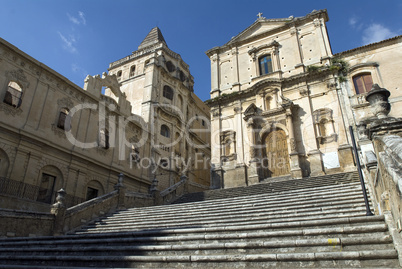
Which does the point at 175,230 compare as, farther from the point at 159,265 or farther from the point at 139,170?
the point at 139,170

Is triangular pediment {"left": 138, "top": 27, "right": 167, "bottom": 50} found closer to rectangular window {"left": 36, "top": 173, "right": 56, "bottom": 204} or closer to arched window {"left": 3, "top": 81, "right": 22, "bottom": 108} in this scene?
arched window {"left": 3, "top": 81, "right": 22, "bottom": 108}

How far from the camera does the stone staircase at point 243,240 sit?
517 cm

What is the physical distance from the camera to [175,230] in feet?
24.6

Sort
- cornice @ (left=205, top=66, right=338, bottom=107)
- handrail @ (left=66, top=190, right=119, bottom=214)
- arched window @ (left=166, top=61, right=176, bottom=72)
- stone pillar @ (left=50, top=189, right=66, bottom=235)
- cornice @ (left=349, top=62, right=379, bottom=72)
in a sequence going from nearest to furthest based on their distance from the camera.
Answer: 1. stone pillar @ (left=50, top=189, right=66, bottom=235)
2. handrail @ (left=66, top=190, right=119, bottom=214)
3. cornice @ (left=349, top=62, right=379, bottom=72)
4. cornice @ (left=205, top=66, right=338, bottom=107)
5. arched window @ (left=166, top=61, right=176, bottom=72)

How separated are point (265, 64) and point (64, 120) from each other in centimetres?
1519

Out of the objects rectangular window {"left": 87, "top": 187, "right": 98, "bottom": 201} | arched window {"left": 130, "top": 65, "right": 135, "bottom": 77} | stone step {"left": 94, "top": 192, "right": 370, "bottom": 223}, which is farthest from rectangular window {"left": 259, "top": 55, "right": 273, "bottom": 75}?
arched window {"left": 130, "top": 65, "right": 135, "bottom": 77}

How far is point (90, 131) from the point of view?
20.5m

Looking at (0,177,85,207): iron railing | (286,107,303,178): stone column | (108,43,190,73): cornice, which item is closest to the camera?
(0,177,85,207): iron railing

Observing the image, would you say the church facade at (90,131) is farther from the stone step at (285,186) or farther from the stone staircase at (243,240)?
the stone staircase at (243,240)

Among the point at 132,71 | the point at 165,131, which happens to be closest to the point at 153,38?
the point at 132,71

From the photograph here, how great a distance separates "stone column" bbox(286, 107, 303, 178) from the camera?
17125mm

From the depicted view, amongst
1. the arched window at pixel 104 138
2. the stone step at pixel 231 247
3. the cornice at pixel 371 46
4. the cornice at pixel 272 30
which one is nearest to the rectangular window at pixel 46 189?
the arched window at pixel 104 138

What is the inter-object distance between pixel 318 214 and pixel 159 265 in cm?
431

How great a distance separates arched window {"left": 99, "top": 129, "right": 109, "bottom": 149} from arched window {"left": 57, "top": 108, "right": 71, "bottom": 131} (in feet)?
8.69
